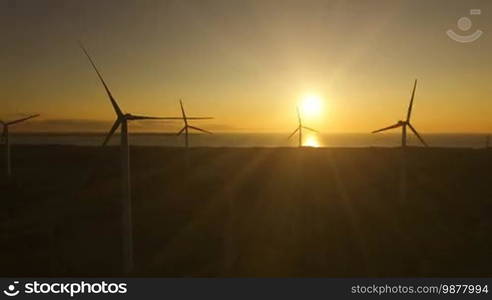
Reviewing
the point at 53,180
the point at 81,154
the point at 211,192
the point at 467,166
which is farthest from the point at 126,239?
the point at 81,154

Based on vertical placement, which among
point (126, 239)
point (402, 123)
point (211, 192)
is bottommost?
point (126, 239)

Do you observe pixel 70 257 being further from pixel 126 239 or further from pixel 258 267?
pixel 258 267

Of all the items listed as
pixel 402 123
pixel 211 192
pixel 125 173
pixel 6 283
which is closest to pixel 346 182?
pixel 402 123

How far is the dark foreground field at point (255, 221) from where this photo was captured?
41.0 metres

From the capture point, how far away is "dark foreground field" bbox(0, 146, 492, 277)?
135 feet

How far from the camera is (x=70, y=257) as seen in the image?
4266 cm

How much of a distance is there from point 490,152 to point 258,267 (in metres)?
91.9

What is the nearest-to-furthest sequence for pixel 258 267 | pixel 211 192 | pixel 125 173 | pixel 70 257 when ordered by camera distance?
1. pixel 125 173
2. pixel 258 267
3. pixel 70 257
4. pixel 211 192

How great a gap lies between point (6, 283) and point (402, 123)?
53.3m

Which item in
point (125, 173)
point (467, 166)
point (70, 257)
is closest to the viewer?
point (125, 173)

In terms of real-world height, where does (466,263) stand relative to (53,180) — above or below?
below

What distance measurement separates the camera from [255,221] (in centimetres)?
5425

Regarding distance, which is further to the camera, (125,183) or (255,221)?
(255,221)

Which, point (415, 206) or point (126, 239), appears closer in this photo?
point (126, 239)
